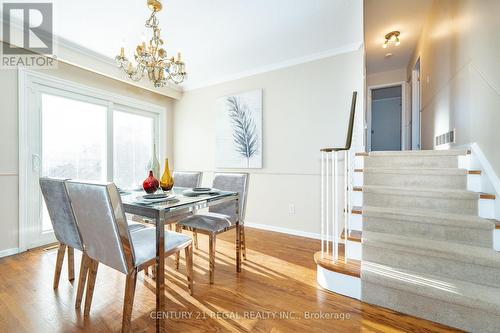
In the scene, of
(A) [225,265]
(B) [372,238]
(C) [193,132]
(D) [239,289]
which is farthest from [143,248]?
(C) [193,132]

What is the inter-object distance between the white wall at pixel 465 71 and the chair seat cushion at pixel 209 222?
230cm

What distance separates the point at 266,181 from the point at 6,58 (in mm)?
3387

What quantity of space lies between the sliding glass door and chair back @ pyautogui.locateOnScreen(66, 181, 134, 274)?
1.07 meters

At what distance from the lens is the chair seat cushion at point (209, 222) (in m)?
2.04

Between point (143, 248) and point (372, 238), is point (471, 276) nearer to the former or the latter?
point (372, 238)

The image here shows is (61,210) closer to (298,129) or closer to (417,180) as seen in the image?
(298,129)

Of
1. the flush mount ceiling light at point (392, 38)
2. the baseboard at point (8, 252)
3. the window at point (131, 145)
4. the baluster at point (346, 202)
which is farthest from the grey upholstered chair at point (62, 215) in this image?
the flush mount ceiling light at point (392, 38)

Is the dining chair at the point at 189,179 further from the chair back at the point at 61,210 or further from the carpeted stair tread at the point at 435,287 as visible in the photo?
the carpeted stair tread at the point at 435,287

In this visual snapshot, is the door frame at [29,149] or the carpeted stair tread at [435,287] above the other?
the door frame at [29,149]

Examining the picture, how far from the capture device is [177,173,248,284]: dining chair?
Answer: 200 centimetres

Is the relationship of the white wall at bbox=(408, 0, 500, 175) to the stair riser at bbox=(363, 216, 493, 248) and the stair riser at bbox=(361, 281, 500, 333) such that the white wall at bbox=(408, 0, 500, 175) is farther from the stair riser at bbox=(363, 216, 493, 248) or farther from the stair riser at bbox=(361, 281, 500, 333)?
the stair riser at bbox=(361, 281, 500, 333)

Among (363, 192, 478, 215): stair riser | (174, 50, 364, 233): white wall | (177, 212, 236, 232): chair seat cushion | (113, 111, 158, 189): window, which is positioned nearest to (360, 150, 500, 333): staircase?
(363, 192, 478, 215): stair riser

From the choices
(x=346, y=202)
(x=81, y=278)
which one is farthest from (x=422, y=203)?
(x=81, y=278)

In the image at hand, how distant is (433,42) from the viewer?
127 inches
